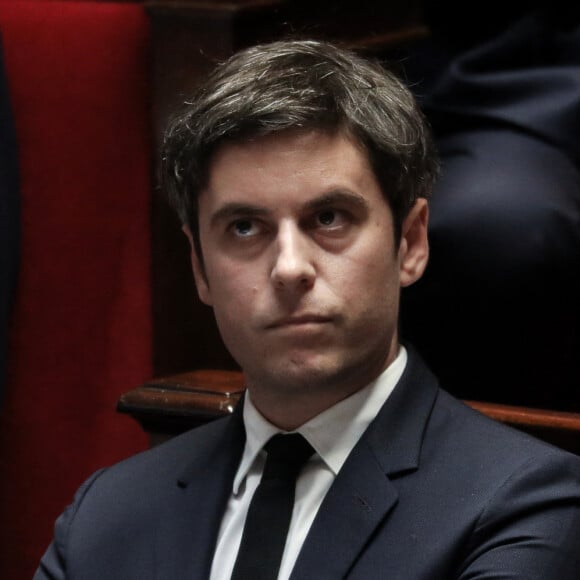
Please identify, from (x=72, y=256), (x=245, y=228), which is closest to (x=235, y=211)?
(x=245, y=228)

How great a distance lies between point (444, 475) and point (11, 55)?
0.77m

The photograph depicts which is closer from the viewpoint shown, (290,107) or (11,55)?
(290,107)

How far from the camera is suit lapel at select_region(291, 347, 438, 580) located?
2.87 feet

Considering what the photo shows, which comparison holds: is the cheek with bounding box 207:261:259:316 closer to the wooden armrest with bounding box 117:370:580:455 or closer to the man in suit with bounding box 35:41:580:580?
the man in suit with bounding box 35:41:580:580

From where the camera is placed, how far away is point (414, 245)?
39.5 inches

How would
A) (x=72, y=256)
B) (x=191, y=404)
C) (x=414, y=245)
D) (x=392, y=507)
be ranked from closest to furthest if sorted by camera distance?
(x=392, y=507), (x=414, y=245), (x=191, y=404), (x=72, y=256)

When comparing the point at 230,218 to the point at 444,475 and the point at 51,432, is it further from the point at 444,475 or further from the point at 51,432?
the point at 51,432

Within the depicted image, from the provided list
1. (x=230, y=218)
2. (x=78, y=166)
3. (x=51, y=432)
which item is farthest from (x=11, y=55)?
(x=230, y=218)

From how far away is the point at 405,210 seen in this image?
982mm

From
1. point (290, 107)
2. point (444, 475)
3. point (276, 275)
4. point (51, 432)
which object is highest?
point (290, 107)

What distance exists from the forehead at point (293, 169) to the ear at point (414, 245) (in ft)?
0.18

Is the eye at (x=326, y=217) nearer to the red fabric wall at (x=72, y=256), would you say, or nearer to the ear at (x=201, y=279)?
the ear at (x=201, y=279)

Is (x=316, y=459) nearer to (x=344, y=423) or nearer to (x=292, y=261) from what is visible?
(x=344, y=423)

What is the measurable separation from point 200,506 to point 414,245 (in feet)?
0.78
